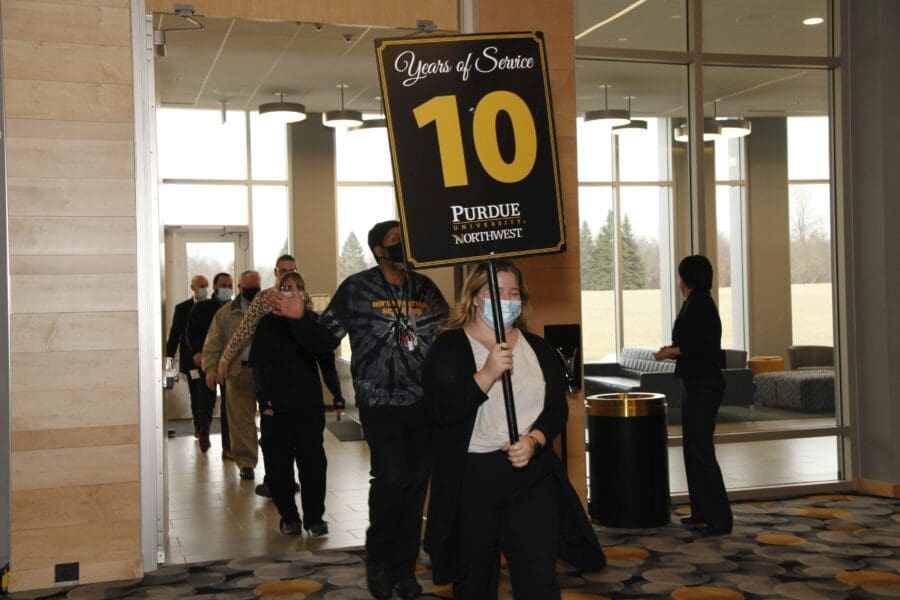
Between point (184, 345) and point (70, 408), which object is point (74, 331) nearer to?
point (70, 408)

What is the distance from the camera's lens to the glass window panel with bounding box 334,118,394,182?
15.3 meters

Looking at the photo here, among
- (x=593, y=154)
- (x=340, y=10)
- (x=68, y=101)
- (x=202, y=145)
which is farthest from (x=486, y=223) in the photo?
(x=202, y=145)

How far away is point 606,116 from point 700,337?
6.29 ft

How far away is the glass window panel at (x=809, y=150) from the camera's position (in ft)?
25.0

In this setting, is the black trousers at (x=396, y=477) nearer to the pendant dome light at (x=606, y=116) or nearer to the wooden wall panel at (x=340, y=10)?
the wooden wall panel at (x=340, y=10)

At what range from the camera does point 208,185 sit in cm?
1500


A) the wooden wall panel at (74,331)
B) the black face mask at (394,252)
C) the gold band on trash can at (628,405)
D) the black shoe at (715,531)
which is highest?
the black face mask at (394,252)

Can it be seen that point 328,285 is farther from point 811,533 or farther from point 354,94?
point 811,533

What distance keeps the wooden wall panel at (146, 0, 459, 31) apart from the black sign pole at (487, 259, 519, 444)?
9.23ft

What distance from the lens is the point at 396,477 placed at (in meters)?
4.68

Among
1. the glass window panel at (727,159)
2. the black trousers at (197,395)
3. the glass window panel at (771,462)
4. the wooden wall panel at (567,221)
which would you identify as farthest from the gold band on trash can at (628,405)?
the black trousers at (197,395)

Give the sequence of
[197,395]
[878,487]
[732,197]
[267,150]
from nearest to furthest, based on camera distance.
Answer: [878,487], [732,197], [197,395], [267,150]

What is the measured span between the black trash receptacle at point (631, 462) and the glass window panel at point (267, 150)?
9.85 metres

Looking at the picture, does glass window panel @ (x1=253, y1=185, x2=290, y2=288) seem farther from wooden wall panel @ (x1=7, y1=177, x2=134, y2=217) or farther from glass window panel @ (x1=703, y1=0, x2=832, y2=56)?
wooden wall panel @ (x1=7, y1=177, x2=134, y2=217)
